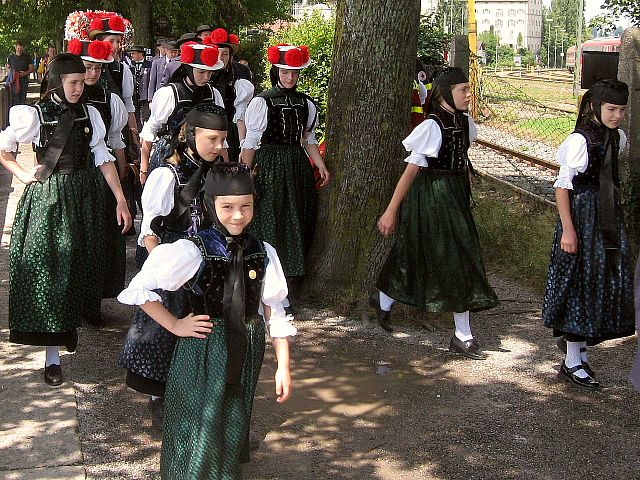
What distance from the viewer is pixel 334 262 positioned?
7211 mm

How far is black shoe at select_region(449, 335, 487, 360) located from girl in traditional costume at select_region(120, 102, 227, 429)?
2050 millimetres

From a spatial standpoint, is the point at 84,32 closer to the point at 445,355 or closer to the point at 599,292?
the point at 445,355

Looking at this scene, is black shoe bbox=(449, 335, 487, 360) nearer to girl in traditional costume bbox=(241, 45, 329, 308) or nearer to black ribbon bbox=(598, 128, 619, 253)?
black ribbon bbox=(598, 128, 619, 253)

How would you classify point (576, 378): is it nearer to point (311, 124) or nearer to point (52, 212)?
point (311, 124)

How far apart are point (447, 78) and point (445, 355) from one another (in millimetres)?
1684

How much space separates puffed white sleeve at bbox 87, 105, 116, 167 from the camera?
5.77 m

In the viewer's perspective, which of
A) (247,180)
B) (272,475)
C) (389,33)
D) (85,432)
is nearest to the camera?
(247,180)

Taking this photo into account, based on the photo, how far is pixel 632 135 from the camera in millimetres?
7523

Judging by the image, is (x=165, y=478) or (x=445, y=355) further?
(x=445, y=355)

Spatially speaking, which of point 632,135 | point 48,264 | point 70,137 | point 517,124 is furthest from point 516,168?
point 48,264

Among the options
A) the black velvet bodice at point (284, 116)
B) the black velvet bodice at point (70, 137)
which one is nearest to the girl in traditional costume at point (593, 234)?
the black velvet bodice at point (284, 116)

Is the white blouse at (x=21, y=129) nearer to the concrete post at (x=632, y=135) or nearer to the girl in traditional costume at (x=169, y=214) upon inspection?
the girl in traditional costume at (x=169, y=214)

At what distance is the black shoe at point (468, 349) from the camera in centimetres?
621

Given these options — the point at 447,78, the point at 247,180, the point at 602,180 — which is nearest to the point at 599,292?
the point at 602,180
